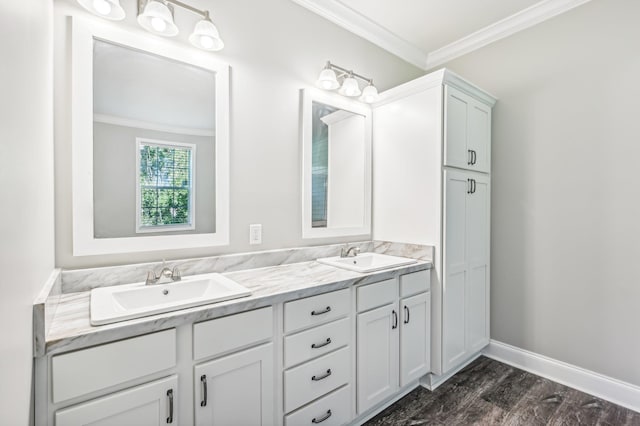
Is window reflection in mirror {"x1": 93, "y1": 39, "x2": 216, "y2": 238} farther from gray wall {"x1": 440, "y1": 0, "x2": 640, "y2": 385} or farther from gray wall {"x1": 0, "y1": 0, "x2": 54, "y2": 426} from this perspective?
gray wall {"x1": 440, "y1": 0, "x2": 640, "y2": 385}

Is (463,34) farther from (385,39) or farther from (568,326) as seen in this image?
(568,326)

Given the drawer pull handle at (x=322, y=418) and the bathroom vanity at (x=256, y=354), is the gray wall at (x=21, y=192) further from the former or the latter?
the drawer pull handle at (x=322, y=418)

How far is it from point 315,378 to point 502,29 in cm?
293

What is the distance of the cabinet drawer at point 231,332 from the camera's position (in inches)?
45.4

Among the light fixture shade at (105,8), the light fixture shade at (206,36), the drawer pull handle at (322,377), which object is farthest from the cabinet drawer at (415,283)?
the light fixture shade at (105,8)

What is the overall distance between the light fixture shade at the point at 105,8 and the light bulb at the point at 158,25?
13 centimetres

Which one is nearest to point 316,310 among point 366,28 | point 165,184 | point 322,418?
point 322,418

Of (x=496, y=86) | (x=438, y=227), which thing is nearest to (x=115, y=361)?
(x=438, y=227)

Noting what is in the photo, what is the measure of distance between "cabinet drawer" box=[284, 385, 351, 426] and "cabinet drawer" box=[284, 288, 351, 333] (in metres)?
0.39

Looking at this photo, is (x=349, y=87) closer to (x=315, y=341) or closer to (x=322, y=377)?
(x=315, y=341)

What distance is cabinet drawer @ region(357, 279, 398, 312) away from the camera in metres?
1.70

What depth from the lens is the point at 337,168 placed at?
7.64 feet

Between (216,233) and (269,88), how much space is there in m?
0.98

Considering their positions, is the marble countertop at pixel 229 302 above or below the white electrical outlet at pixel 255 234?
below
